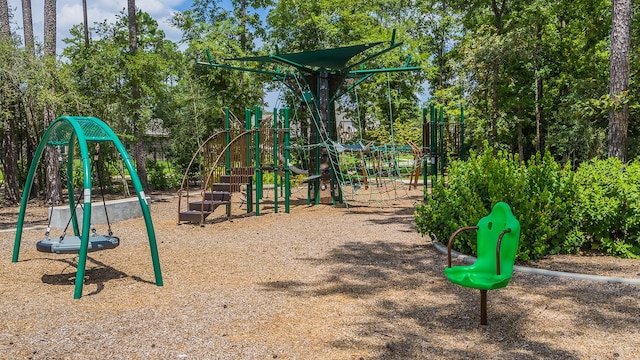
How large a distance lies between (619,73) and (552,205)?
5.28 metres

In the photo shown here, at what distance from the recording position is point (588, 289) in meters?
5.20

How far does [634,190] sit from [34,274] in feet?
23.3

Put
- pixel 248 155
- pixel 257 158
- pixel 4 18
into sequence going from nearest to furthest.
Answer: pixel 257 158 < pixel 248 155 < pixel 4 18

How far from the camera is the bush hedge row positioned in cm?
A: 637

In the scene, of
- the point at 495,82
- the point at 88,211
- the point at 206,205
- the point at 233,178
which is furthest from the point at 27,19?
the point at 495,82

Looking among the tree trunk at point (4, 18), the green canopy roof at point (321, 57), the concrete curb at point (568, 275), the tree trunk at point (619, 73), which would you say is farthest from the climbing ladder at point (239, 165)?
the tree trunk at point (4, 18)

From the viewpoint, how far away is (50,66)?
40.6 feet

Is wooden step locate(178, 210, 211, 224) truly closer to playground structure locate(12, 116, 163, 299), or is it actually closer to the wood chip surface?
the wood chip surface

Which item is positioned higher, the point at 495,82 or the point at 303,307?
the point at 495,82

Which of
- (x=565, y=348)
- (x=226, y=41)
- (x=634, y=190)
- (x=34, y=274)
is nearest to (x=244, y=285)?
(x=34, y=274)

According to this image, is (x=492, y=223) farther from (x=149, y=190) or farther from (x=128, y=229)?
(x=149, y=190)

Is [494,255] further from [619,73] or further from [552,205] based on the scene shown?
[619,73]

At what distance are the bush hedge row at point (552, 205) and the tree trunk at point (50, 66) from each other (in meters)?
9.61

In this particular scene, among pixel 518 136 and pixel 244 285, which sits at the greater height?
pixel 518 136
